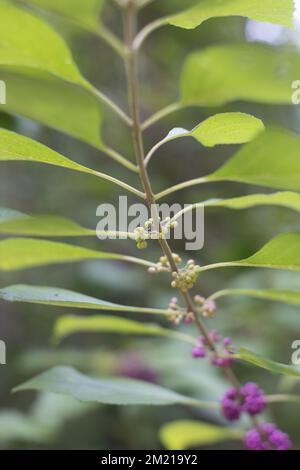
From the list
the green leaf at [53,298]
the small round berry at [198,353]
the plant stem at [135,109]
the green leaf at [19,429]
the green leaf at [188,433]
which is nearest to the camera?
the plant stem at [135,109]

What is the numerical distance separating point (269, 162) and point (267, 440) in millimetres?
565

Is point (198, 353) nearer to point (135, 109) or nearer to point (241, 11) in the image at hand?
point (135, 109)

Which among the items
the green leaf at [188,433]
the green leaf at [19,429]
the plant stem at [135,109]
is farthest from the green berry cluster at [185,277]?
the green leaf at [19,429]

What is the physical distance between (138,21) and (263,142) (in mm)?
2520

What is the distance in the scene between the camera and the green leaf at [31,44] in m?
0.82

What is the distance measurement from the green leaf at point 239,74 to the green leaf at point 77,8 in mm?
219

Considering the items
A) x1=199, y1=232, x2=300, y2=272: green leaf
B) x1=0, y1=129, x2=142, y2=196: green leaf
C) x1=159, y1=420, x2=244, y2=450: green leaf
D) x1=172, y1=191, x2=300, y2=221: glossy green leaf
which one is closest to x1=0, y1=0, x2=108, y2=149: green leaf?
x1=0, y1=129, x2=142, y2=196: green leaf

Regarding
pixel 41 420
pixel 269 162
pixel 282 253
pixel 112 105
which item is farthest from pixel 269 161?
pixel 41 420

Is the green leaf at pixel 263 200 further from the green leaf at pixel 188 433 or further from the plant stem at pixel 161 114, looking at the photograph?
the green leaf at pixel 188 433

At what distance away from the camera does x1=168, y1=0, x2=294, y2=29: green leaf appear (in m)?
0.78

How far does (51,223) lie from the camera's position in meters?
0.94

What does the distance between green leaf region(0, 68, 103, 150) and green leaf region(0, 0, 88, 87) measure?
15 centimetres
